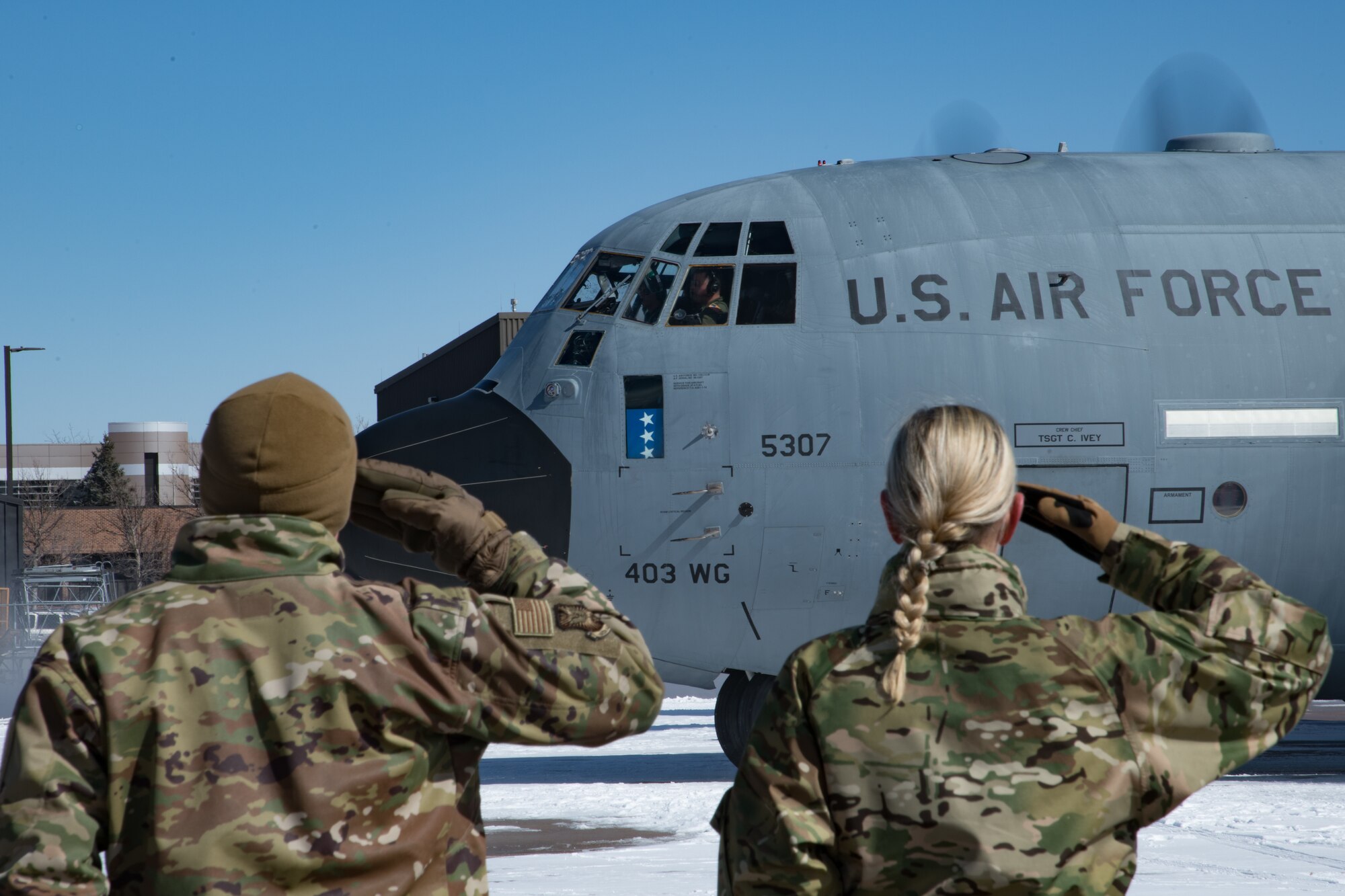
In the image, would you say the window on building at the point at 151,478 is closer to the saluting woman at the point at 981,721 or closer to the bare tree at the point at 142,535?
the bare tree at the point at 142,535

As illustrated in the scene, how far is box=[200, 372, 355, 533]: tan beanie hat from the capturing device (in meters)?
2.21

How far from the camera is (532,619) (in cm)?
227

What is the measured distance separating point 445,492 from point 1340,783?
9946mm

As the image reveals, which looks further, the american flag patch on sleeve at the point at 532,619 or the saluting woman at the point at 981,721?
the american flag patch on sleeve at the point at 532,619

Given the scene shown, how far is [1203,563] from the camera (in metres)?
2.30

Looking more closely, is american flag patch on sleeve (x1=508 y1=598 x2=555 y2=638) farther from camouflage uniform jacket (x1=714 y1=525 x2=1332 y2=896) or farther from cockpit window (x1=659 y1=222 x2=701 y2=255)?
cockpit window (x1=659 y1=222 x2=701 y2=255)

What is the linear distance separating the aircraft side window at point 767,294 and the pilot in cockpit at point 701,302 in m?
0.14

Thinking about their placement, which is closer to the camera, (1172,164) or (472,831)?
(472,831)

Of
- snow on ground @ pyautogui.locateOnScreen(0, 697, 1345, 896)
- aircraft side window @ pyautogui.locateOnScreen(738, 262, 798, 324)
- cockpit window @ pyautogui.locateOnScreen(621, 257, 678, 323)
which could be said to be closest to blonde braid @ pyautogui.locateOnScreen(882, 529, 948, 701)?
snow on ground @ pyautogui.locateOnScreen(0, 697, 1345, 896)

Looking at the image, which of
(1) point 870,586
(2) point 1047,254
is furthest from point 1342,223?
(1) point 870,586

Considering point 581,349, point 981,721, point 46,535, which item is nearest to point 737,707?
point 581,349

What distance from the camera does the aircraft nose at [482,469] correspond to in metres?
8.62

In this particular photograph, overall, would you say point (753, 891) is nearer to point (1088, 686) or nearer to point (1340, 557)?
point (1088, 686)

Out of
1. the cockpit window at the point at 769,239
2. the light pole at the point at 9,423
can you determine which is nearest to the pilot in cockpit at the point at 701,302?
the cockpit window at the point at 769,239
